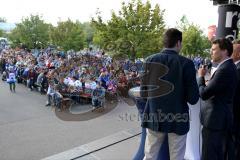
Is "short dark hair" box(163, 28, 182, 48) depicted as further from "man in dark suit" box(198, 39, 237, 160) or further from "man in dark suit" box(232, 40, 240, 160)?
"man in dark suit" box(232, 40, 240, 160)

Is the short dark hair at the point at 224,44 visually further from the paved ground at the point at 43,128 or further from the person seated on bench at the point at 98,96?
the person seated on bench at the point at 98,96

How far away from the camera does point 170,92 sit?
3.00 meters

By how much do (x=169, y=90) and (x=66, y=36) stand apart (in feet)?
98.8

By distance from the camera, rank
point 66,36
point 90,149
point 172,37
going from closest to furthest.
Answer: point 172,37 → point 90,149 → point 66,36

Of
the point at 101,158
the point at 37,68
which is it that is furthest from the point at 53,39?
the point at 101,158

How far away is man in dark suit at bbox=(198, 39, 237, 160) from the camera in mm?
3135

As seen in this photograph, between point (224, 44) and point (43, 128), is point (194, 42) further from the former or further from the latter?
point (224, 44)

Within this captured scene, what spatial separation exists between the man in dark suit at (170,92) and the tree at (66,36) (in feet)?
97.0

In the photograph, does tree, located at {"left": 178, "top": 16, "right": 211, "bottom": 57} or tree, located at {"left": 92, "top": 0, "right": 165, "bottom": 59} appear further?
tree, located at {"left": 178, "top": 16, "right": 211, "bottom": 57}

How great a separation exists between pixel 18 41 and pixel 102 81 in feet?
101

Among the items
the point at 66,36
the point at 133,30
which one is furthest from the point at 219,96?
the point at 66,36

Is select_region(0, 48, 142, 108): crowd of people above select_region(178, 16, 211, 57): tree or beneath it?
beneath

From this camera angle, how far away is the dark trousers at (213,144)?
341cm

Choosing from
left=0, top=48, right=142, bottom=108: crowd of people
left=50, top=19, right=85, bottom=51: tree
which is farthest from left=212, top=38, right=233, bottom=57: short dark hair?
left=50, top=19, right=85, bottom=51: tree
